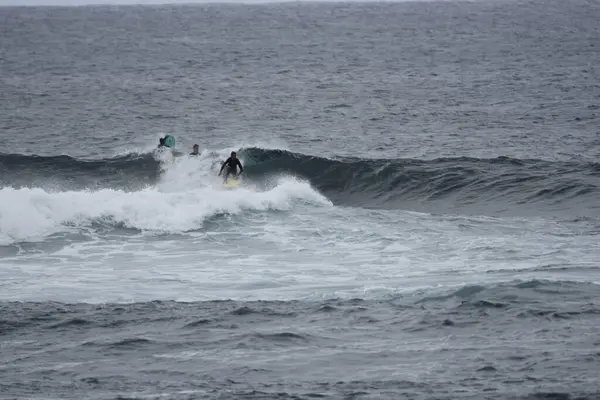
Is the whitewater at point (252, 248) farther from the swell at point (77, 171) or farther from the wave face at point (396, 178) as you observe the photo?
the swell at point (77, 171)

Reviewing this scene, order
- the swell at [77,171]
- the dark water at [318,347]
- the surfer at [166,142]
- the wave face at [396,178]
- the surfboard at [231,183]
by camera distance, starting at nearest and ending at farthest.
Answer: the dark water at [318,347] < the wave face at [396,178] < the surfboard at [231,183] < the swell at [77,171] < the surfer at [166,142]

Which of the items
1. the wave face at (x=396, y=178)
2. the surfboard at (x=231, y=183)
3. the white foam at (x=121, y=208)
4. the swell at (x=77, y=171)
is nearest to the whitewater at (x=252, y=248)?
the white foam at (x=121, y=208)

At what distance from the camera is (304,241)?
2241cm

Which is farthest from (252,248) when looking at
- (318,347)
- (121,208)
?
(318,347)

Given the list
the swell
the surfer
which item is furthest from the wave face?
the surfer

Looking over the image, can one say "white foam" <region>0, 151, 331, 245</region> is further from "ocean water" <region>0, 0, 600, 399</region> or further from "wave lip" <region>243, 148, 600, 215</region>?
"wave lip" <region>243, 148, 600, 215</region>

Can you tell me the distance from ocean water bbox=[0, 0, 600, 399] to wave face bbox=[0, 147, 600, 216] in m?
0.10

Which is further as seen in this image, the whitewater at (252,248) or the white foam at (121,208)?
the white foam at (121,208)

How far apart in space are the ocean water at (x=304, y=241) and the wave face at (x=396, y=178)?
95 mm

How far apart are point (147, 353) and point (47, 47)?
246 ft

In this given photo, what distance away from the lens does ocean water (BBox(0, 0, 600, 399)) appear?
13.5 meters

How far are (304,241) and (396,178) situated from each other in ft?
29.5

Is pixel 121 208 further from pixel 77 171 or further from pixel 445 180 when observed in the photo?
pixel 445 180

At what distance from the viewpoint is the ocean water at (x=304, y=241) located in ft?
44.4
